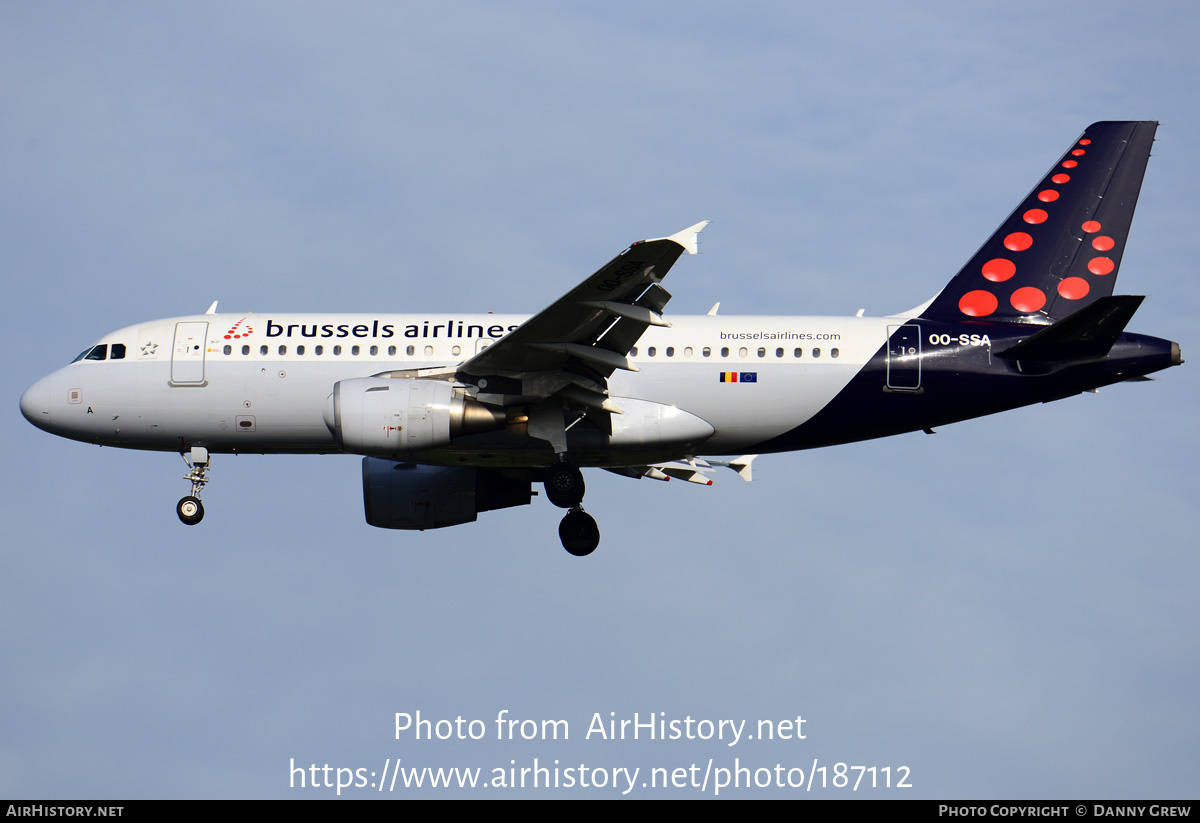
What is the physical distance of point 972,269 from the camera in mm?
33906

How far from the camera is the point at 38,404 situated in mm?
33188

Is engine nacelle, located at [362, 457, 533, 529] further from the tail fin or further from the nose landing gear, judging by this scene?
the tail fin

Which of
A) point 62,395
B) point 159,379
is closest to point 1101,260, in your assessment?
point 159,379

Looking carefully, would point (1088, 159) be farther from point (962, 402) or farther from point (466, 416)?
point (466, 416)

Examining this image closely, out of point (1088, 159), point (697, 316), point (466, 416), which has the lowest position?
point (466, 416)

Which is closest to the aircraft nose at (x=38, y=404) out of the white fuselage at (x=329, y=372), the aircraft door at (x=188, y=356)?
the white fuselage at (x=329, y=372)

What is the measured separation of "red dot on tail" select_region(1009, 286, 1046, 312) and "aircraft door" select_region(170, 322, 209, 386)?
58.3 feet

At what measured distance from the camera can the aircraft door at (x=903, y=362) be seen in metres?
31.8

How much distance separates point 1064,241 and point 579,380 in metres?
12.1

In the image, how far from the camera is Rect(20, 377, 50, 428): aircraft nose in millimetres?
33125

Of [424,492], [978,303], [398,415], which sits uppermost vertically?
[978,303]

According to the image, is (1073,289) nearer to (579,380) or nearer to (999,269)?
(999,269)

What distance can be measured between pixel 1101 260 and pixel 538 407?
13447mm

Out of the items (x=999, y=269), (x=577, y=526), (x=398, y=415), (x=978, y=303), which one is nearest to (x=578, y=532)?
(x=577, y=526)
